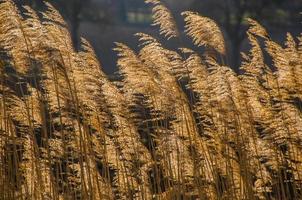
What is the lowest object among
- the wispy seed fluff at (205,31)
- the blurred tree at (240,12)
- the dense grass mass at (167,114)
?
the dense grass mass at (167,114)

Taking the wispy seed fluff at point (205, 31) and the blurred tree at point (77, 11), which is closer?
the wispy seed fluff at point (205, 31)

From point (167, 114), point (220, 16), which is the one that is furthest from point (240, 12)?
point (167, 114)

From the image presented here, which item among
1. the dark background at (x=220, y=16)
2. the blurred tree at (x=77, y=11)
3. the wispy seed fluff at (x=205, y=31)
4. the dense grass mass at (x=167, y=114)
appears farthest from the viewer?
the dark background at (x=220, y=16)

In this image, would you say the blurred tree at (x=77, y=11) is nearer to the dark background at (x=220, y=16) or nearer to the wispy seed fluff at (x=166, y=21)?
the dark background at (x=220, y=16)

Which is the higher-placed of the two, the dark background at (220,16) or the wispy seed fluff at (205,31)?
the dark background at (220,16)

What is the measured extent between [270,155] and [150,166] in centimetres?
103

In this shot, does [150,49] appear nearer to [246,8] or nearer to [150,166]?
[150,166]

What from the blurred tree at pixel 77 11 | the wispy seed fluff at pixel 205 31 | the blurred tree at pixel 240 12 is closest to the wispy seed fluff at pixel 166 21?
the wispy seed fluff at pixel 205 31

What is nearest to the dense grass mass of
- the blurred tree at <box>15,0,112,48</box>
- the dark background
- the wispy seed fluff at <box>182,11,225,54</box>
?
the wispy seed fluff at <box>182,11,225,54</box>

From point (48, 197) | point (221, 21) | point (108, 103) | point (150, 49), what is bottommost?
point (48, 197)

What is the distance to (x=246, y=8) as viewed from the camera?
113 ft

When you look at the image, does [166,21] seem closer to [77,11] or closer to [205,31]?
[205,31]

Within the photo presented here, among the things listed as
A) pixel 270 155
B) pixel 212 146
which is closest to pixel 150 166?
pixel 212 146

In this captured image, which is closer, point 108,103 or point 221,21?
point 108,103
